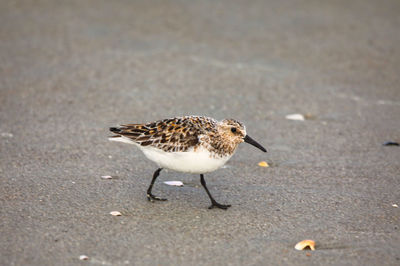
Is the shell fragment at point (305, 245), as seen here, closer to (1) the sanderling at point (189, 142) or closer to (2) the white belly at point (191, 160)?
(1) the sanderling at point (189, 142)

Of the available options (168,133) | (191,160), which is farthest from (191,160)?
(168,133)

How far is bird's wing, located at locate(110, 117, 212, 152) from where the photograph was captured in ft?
18.6

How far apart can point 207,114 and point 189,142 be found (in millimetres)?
2608

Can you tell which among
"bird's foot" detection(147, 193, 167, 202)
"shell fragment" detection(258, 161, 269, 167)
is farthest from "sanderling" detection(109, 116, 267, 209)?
"shell fragment" detection(258, 161, 269, 167)

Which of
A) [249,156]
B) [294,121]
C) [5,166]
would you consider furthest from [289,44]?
[5,166]

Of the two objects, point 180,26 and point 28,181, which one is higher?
point 180,26

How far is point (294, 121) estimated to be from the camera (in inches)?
319

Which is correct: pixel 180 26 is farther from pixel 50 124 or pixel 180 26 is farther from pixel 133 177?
pixel 133 177

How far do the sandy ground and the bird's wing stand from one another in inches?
24.2

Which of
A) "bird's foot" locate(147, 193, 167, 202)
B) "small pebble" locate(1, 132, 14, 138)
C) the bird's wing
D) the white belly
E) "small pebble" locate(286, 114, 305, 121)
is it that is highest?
the bird's wing

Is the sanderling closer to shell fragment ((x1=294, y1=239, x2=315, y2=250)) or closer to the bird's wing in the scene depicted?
the bird's wing

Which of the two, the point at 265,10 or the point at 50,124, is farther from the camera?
the point at 265,10

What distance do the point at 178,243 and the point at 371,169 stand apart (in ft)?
9.47

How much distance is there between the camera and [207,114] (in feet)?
27.0
